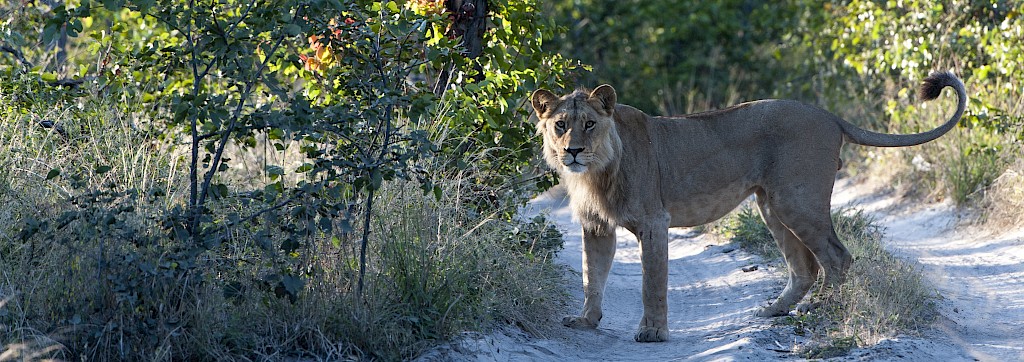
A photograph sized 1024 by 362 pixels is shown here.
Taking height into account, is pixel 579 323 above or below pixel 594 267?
below

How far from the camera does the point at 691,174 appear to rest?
5.60 meters

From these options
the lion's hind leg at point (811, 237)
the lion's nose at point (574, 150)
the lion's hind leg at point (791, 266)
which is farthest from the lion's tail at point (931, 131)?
the lion's nose at point (574, 150)

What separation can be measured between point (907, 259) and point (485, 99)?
3071mm

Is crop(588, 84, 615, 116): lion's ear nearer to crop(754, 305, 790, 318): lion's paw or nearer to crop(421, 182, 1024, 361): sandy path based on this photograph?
crop(421, 182, 1024, 361): sandy path

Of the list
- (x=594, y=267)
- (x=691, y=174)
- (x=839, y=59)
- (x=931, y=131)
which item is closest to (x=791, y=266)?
(x=691, y=174)

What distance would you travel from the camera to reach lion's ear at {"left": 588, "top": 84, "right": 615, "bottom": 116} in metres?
5.24

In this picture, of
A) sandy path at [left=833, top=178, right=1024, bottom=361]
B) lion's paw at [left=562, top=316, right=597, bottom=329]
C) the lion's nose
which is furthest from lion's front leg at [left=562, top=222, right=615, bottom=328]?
sandy path at [left=833, top=178, right=1024, bottom=361]

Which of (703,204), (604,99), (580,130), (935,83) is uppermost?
(935,83)

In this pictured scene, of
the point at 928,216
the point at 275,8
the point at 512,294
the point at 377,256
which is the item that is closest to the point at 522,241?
the point at 512,294

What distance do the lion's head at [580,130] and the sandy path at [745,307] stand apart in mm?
863

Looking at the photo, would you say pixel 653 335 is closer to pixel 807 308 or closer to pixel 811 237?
pixel 807 308

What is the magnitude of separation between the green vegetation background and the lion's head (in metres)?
0.36

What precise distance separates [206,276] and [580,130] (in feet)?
6.22

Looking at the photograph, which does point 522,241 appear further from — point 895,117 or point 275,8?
point 895,117
